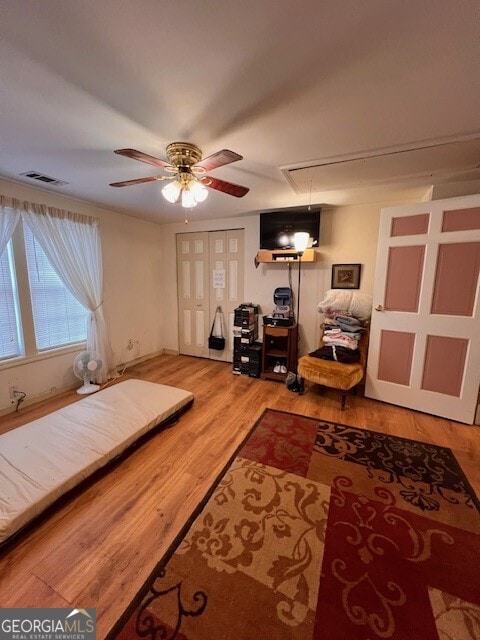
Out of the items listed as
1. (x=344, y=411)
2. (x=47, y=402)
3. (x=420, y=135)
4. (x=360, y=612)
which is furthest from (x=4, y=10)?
(x=344, y=411)

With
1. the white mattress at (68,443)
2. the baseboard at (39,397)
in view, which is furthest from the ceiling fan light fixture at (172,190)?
the baseboard at (39,397)

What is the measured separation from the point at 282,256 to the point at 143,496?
301 centimetres

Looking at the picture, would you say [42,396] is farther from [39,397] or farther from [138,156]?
[138,156]

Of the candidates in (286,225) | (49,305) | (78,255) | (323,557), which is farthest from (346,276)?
(49,305)

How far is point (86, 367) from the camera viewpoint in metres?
3.17

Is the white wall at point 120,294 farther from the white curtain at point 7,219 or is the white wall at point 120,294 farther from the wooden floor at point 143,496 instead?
the wooden floor at point 143,496

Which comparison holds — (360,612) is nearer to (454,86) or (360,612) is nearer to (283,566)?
(283,566)

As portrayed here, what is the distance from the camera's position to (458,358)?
2.49m

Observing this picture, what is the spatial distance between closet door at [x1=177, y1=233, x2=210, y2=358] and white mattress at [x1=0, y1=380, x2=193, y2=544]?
1881 mm

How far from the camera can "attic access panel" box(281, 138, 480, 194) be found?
1939 millimetres

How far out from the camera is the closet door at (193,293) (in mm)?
4359

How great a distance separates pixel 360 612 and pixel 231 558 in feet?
1.99

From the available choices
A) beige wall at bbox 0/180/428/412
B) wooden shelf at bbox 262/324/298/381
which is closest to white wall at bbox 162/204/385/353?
beige wall at bbox 0/180/428/412

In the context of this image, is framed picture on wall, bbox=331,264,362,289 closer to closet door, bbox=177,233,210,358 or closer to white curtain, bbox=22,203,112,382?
closet door, bbox=177,233,210,358
